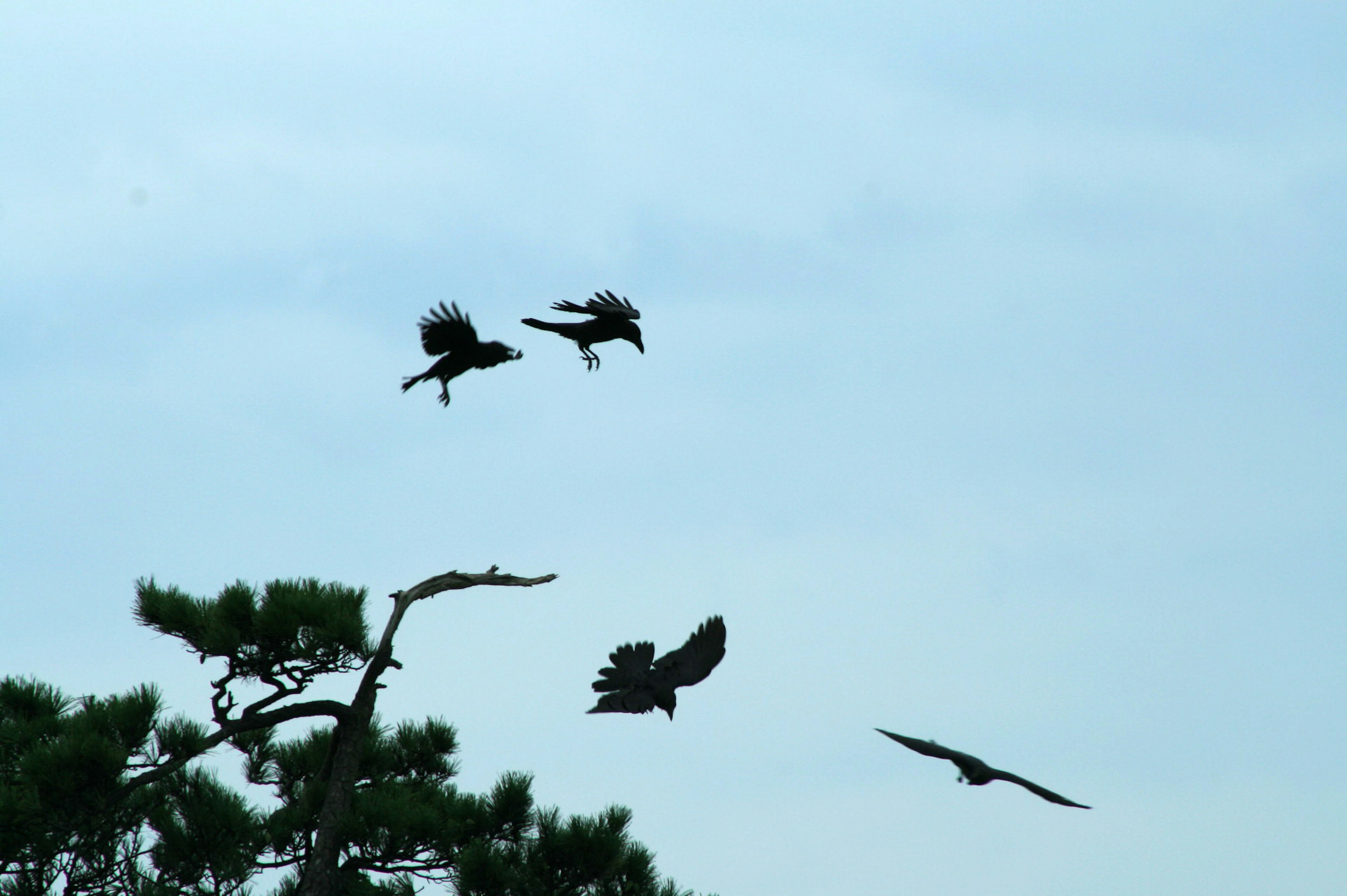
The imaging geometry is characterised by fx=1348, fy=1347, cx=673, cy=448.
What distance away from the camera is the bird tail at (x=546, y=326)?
8656 mm

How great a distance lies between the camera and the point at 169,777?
31.8 feet

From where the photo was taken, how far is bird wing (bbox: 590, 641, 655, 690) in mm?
8531

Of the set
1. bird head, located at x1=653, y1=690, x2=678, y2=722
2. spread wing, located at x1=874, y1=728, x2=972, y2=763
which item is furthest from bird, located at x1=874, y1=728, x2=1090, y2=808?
bird head, located at x1=653, y1=690, x2=678, y2=722

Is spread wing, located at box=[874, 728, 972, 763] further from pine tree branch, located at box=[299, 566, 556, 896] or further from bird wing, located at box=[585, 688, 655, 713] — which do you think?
pine tree branch, located at box=[299, 566, 556, 896]

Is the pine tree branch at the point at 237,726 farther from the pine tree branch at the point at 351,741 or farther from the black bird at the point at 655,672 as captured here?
the black bird at the point at 655,672

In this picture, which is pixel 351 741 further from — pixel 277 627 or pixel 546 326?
pixel 546 326

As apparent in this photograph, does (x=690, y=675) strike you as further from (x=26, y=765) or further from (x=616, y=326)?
(x=26, y=765)

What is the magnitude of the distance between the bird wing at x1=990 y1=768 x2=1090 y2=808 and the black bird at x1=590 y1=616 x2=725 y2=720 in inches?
96.4

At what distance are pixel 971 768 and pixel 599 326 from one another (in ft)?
12.7

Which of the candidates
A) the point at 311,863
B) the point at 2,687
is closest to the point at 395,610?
the point at 311,863

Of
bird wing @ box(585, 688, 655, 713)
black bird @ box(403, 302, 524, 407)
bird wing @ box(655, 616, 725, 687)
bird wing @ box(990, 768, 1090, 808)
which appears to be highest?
black bird @ box(403, 302, 524, 407)

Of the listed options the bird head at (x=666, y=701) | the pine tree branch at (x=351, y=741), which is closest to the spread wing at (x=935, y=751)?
the bird head at (x=666, y=701)

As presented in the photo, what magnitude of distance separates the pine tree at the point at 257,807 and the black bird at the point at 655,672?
1692mm

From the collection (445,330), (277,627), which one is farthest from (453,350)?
(277,627)
